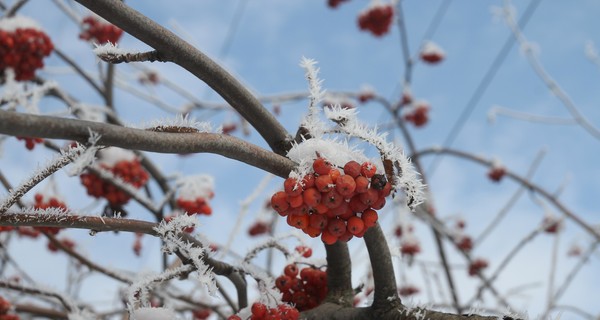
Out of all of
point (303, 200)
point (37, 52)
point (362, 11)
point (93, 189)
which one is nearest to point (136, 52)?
point (303, 200)

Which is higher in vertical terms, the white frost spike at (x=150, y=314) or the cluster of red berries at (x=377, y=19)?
the cluster of red berries at (x=377, y=19)

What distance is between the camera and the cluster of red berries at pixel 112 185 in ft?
9.86

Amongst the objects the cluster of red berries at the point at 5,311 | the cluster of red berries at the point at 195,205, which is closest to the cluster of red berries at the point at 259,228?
the cluster of red berries at the point at 195,205

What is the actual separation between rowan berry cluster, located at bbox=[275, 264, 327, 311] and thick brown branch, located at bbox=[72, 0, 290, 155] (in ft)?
1.64

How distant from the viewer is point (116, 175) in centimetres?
319

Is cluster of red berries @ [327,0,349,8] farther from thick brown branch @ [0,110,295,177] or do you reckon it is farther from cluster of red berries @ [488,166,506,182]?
thick brown branch @ [0,110,295,177]

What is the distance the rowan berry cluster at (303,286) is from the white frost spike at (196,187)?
4.48ft

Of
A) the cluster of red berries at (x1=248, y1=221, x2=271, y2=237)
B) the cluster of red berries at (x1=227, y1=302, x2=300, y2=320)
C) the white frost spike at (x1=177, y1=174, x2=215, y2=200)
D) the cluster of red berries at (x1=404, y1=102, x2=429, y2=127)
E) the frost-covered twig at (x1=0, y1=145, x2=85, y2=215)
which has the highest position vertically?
the cluster of red berries at (x1=404, y1=102, x2=429, y2=127)

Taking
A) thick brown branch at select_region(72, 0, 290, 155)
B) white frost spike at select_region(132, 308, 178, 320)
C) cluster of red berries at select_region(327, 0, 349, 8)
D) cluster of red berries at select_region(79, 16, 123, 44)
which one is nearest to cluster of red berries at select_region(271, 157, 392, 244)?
thick brown branch at select_region(72, 0, 290, 155)

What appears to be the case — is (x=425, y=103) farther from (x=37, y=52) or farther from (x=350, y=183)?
(x=350, y=183)

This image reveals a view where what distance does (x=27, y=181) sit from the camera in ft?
4.17

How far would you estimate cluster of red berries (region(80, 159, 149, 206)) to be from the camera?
300cm

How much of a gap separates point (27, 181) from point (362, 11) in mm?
4665

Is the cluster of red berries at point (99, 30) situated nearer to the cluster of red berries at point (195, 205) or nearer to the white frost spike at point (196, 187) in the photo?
the white frost spike at point (196, 187)
